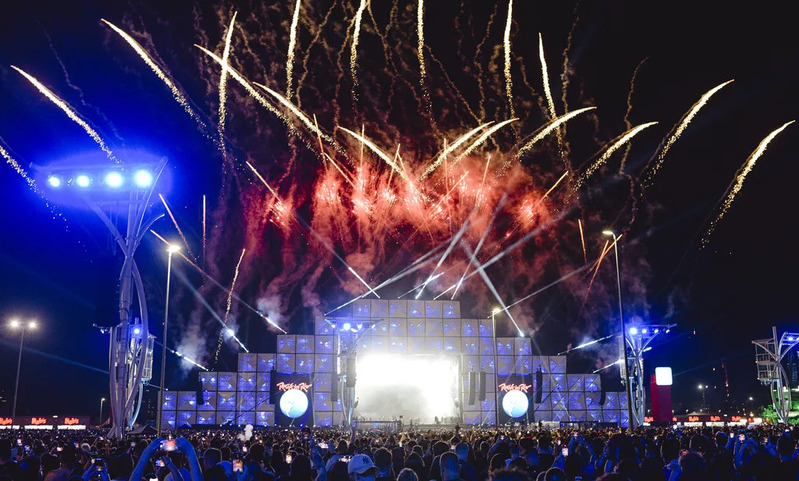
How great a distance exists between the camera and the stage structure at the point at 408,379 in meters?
51.1

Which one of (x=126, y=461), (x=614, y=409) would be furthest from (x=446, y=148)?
(x=126, y=461)

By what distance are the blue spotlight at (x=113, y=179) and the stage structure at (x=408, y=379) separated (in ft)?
80.0

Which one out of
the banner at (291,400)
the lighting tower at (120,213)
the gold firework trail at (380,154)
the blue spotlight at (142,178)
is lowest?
the banner at (291,400)

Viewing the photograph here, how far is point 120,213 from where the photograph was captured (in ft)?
102

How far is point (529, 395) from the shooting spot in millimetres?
53312

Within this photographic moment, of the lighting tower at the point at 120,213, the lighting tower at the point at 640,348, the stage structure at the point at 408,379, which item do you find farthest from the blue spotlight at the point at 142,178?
the lighting tower at the point at 640,348

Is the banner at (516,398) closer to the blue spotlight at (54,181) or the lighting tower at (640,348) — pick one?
the lighting tower at (640,348)

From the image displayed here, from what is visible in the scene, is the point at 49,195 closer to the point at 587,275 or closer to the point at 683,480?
the point at 683,480

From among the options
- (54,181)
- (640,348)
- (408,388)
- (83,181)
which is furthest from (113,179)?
(408,388)

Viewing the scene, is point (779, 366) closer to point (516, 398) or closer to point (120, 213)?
point (516, 398)

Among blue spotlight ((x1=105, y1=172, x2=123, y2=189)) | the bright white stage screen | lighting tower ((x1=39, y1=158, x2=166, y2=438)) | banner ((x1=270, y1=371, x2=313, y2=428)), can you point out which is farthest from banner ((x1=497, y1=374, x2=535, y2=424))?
blue spotlight ((x1=105, y1=172, x2=123, y2=189))

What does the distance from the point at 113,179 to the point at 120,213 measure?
2.57 meters

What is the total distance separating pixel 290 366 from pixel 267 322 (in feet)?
12.9

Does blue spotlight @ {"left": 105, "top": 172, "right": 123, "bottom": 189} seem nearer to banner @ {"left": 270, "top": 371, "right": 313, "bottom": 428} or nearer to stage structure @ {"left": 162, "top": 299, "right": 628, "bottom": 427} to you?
stage structure @ {"left": 162, "top": 299, "right": 628, "bottom": 427}
